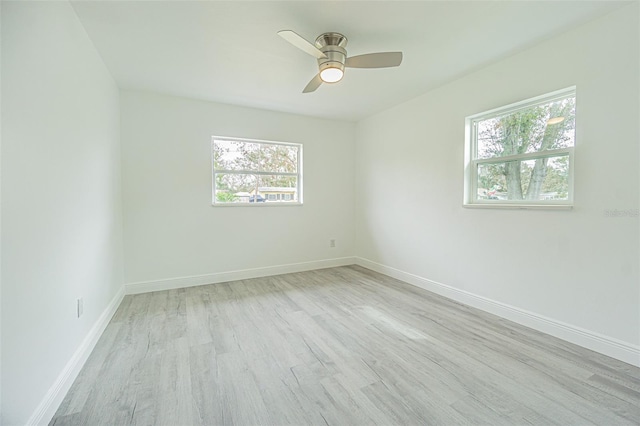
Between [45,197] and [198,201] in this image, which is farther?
[198,201]

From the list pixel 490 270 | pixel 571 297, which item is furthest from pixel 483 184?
pixel 571 297

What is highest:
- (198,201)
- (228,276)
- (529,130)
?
(529,130)

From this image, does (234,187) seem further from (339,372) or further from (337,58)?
→ (339,372)

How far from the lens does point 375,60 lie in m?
2.17

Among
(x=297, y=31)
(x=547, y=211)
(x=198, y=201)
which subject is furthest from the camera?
(x=198, y=201)

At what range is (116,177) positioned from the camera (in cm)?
307

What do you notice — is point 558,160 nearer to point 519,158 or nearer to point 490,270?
point 519,158

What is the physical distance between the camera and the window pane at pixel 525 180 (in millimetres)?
2326

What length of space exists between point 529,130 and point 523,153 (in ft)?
0.71

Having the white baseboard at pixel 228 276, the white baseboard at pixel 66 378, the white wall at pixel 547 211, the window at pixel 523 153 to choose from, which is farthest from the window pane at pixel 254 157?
the window at pixel 523 153

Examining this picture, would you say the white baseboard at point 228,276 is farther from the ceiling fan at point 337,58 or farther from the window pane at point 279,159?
the ceiling fan at point 337,58

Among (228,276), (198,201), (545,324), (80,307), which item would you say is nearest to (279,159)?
(198,201)

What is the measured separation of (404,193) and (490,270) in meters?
1.48

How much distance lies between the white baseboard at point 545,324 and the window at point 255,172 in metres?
2.34
